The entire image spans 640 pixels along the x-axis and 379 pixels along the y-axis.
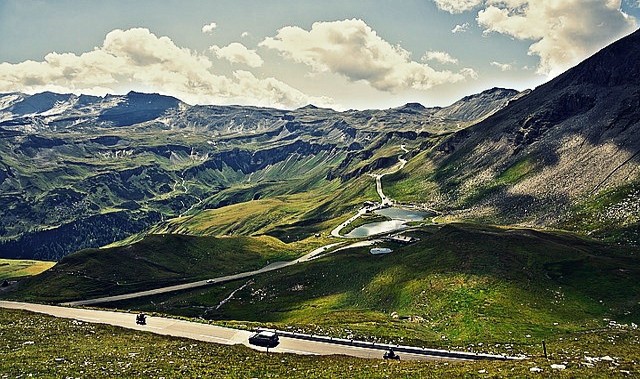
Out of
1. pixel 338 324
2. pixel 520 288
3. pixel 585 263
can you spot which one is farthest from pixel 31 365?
pixel 585 263

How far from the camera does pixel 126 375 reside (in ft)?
Result: 119

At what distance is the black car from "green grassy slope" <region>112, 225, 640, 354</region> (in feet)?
31.9

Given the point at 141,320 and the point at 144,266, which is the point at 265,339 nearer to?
the point at 141,320

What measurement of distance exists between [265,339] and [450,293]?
4232cm

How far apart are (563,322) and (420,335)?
2521cm

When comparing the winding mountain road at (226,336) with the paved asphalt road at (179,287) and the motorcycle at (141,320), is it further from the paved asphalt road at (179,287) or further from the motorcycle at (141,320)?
the paved asphalt road at (179,287)

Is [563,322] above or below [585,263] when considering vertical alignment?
below

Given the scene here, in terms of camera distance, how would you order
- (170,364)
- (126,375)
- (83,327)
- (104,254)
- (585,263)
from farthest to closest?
1. (104,254)
2. (585,263)
3. (83,327)
4. (170,364)
5. (126,375)

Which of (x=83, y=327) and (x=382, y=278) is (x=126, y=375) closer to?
(x=83, y=327)

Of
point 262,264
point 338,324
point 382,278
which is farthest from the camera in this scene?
point 262,264

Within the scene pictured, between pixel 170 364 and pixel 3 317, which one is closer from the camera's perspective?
pixel 170 364

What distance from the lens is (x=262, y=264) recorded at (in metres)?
176

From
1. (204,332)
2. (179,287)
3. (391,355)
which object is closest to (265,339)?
(204,332)

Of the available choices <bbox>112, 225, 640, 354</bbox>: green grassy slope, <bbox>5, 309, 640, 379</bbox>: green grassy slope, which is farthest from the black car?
<bbox>112, 225, 640, 354</bbox>: green grassy slope
